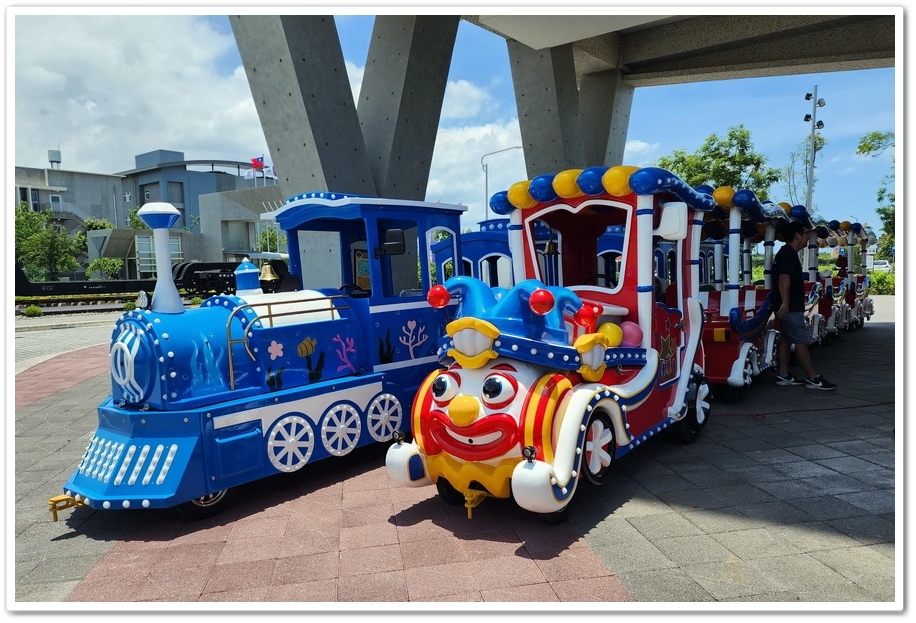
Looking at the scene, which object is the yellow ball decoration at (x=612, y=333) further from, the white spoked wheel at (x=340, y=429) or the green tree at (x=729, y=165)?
the green tree at (x=729, y=165)

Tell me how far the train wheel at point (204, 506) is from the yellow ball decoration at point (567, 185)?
3.47 metres

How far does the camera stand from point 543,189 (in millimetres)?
5012

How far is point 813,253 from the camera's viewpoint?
11.7 metres

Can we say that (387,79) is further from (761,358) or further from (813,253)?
(813,253)

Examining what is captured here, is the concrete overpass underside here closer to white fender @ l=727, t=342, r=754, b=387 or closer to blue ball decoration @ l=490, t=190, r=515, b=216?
blue ball decoration @ l=490, t=190, r=515, b=216

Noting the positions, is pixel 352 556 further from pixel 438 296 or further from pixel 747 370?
pixel 747 370

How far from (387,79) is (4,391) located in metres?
7.65

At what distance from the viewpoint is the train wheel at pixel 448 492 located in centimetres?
426

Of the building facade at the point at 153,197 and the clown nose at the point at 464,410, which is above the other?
the building facade at the point at 153,197

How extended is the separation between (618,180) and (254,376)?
10.5 feet

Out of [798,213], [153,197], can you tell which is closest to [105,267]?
[153,197]

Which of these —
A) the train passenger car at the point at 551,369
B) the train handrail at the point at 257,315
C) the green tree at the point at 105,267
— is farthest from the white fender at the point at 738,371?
the green tree at the point at 105,267

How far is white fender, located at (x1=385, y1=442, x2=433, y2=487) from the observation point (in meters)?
4.11
